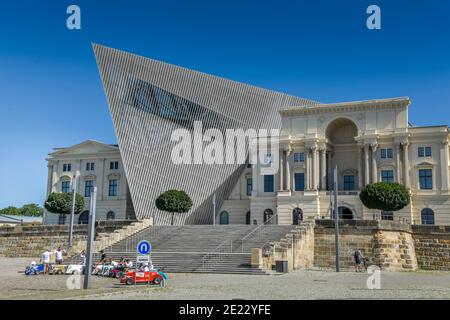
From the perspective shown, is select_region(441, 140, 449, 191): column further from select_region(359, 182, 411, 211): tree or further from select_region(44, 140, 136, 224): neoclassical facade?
select_region(44, 140, 136, 224): neoclassical facade

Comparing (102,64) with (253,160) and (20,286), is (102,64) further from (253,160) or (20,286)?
(20,286)

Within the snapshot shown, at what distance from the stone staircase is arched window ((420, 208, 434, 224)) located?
17444 mm

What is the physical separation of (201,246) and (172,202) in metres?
13.7

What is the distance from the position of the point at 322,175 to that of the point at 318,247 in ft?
57.1

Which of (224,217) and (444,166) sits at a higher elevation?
(444,166)

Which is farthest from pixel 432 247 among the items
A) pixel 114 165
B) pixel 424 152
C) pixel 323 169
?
pixel 114 165

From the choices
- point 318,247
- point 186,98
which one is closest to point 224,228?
point 318,247

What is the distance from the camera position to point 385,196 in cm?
4241

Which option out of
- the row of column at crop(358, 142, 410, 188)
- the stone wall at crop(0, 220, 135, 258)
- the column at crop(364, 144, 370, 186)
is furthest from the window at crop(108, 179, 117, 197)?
the column at crop(364, 144, 370, 186)

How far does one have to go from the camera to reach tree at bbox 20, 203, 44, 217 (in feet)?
405

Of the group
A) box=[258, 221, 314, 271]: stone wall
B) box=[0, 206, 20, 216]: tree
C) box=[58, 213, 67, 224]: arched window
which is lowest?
box=[258, 221, 314, 271]: stone wall

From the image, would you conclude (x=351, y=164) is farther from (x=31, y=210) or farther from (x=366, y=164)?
(x=31, y=210)

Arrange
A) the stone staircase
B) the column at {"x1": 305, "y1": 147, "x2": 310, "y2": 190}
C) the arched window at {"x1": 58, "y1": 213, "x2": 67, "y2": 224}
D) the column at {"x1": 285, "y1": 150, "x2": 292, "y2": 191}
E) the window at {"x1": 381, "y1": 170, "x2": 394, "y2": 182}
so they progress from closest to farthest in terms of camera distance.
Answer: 1. the stone staircase
2. the window at {"x1": 381, "y1": 170, "x2": 394, "y2": 182}
3. the column at {"x1": 305, "y1": 147, "x2": 310, "y2": 190}
4. the column at {"x1": 285, "y1": 150, "x2": 292, "y2": 191}
5. the arched window at {"x1": 58, "y1": 213, "x2": 67, "y2": 224}

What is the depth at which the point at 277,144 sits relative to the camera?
5569 cm
